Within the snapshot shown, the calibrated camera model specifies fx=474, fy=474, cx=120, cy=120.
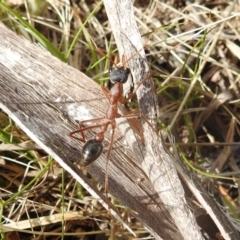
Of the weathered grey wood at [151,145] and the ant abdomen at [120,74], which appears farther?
the ant abdomen at [120,74]

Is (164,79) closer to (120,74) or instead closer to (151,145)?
(120,74)

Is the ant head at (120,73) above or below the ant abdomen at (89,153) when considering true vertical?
above

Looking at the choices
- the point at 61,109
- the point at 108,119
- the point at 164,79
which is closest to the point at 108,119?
the point at 108,119

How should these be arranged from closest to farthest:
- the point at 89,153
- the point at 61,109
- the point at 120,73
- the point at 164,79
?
the point at 89,153
the point at 61,109
the point at 120,73
the point at 164,79

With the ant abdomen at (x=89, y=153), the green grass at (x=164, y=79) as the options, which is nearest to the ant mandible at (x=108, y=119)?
the ant abdomen at (x=89, y=153)

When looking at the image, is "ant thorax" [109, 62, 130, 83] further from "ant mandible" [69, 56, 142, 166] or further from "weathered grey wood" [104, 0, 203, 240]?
"weathered grey wood" [104, 0, 203, 240]

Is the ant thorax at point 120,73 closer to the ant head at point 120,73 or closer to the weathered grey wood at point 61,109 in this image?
the ant head at point 120,73

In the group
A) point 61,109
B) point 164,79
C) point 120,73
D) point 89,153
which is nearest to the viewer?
point 89,153
